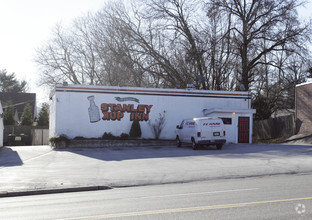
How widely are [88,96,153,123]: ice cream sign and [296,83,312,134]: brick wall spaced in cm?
1332

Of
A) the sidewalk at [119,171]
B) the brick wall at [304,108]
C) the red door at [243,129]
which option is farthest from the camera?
the brick wall at [304,108]

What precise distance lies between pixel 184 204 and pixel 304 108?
88.1 feet

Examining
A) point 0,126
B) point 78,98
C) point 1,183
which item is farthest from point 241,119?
point 1,183

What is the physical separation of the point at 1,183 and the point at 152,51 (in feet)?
87.7

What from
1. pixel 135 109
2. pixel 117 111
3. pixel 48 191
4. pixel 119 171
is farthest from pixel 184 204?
pixel 135 109

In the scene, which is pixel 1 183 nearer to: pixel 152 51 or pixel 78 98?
pixel 78 98

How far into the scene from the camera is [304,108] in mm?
31719

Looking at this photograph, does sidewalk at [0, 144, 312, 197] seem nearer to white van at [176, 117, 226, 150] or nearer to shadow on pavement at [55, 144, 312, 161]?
shadow on pavement at [55, 144, 312, 161]

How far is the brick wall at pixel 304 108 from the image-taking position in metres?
31.1

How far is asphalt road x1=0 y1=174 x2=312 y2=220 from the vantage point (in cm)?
674

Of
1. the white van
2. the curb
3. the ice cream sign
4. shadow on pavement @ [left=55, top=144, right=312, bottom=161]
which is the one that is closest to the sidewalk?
the curb

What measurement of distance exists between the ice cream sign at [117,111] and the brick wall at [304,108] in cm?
1332

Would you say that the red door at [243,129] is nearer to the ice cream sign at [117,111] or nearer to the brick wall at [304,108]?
the brick wall at [304,108]

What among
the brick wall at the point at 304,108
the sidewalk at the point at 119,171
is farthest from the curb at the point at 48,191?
the brick wall at the point at 304,108
